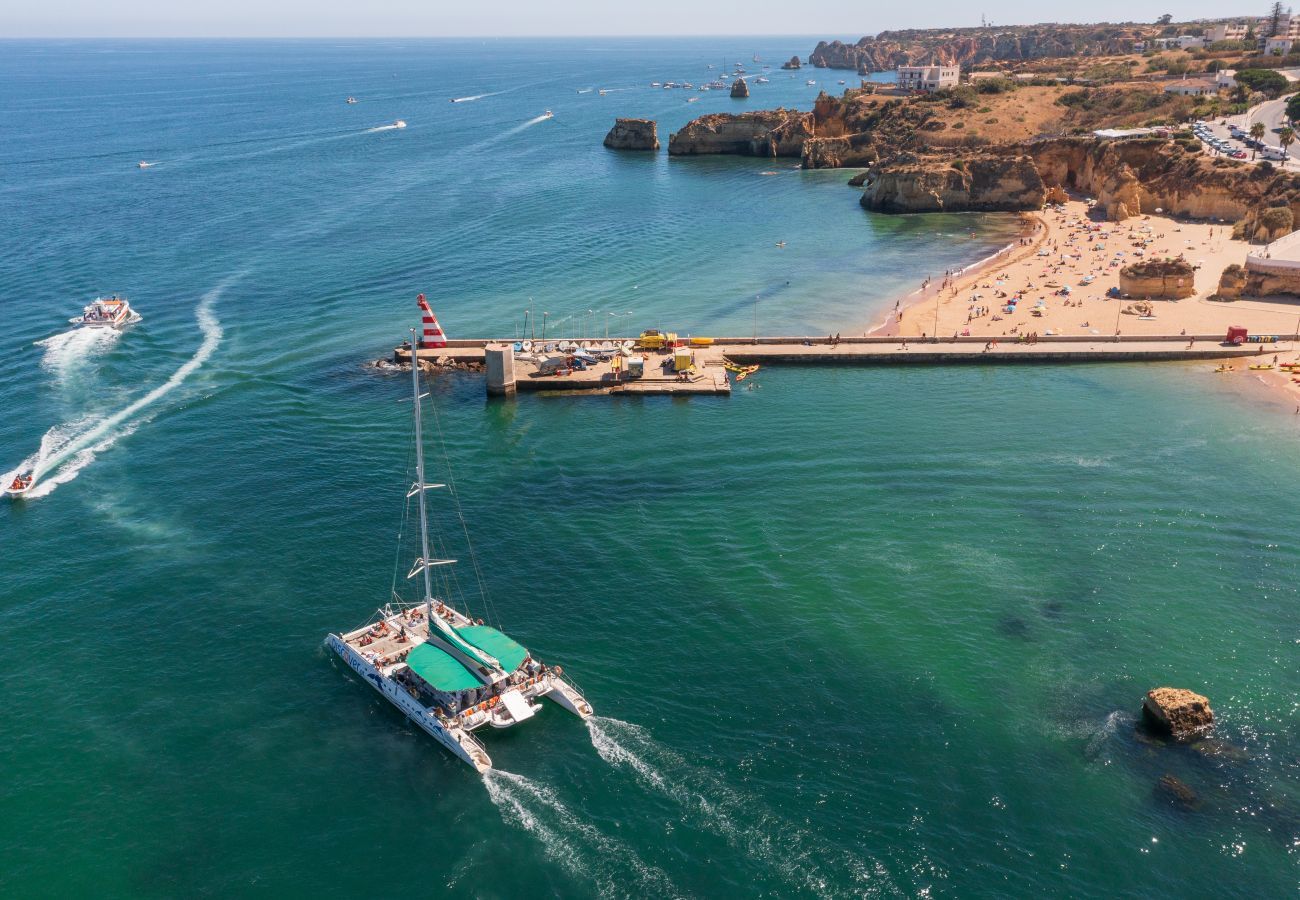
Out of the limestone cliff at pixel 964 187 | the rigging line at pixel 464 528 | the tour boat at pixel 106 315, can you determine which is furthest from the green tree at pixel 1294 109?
the tour boat at pixel 106 315

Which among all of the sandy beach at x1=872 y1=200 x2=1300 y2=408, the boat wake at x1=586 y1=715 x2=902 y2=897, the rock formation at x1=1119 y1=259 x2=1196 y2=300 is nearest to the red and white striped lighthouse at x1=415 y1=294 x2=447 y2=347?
the sandy beach at x1=872 y1=200 x2=1300 y2=408

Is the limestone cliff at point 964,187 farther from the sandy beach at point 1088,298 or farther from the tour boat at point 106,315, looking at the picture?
the tour boat at point 106,315

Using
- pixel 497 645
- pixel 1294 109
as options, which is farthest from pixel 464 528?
pixel 1294 109

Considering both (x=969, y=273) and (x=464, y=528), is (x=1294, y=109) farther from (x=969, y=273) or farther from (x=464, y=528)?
(x=464, y=528)

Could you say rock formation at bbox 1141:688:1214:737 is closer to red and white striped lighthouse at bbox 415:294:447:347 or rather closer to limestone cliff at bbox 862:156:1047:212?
red and white striped lighthouse at bbox 415:294:447:347

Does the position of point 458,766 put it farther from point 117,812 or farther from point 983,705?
point 983,705

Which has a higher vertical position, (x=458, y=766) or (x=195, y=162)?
(x=195, y=162)

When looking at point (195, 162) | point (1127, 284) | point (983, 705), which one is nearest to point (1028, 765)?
point (983, 705)
